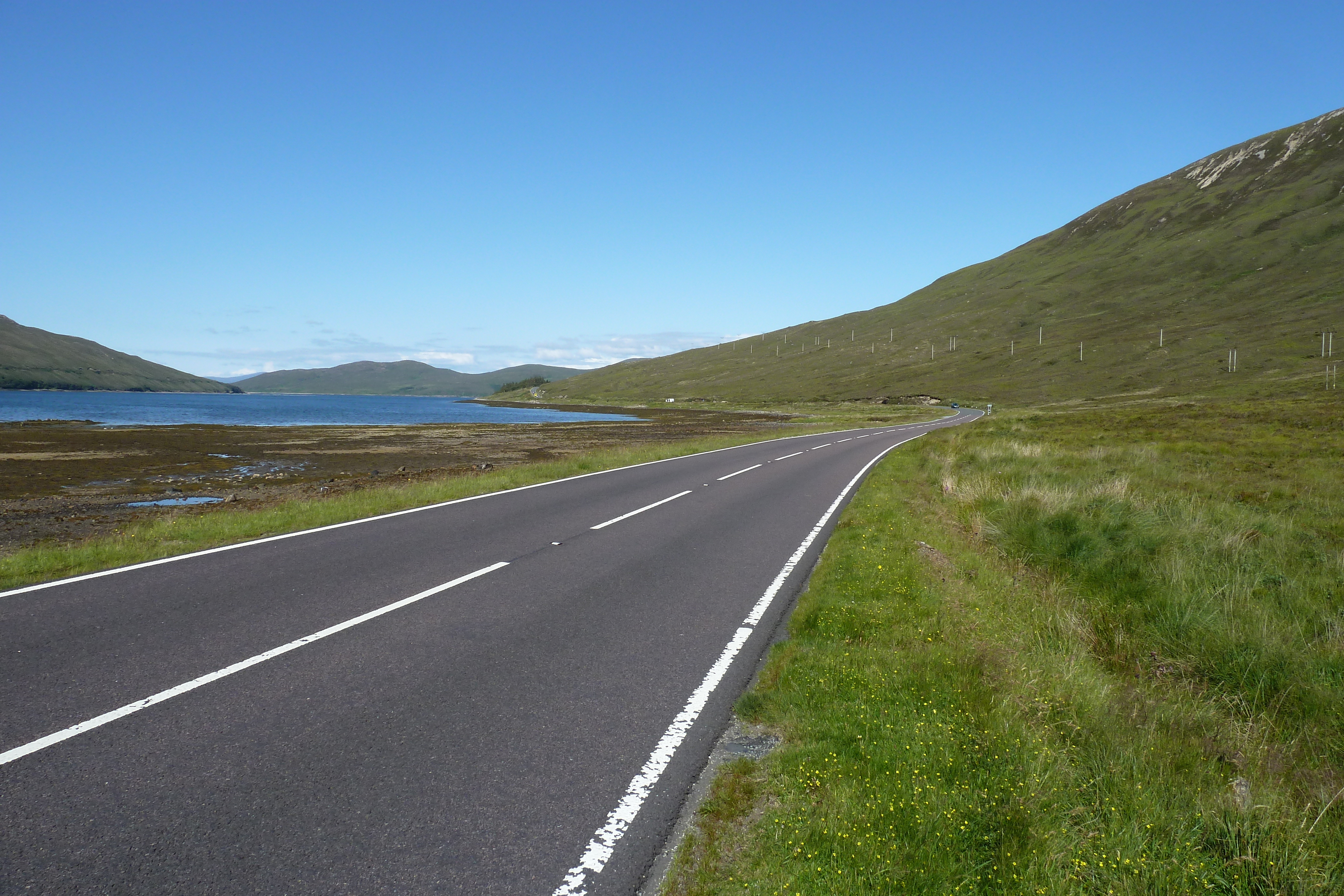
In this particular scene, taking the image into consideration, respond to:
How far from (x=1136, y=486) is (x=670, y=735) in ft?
58.1

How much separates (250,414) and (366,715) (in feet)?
364

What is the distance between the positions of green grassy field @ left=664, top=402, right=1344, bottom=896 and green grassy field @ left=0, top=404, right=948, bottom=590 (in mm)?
8975

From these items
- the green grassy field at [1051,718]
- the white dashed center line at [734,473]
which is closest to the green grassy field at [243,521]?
the white dashed center line at [734,473]

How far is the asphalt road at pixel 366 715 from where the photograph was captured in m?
3.52

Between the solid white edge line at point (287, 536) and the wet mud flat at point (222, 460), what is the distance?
543 centimetres

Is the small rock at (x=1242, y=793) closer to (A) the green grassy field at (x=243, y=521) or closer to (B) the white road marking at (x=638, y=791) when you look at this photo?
(B) the white road marking at (x=638, y=791)

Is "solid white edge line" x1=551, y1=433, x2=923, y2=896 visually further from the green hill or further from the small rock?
the green hill

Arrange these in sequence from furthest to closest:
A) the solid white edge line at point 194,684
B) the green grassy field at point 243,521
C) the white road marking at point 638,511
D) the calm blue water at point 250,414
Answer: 1. the calm blue water at point 250,414
2. the white road marking at point 638,511
3. the green grassy field at point 243,521
4. the solid white edge line at point 194,684

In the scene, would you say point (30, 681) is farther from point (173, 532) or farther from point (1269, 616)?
point (1269, 616)

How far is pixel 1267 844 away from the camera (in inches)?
147

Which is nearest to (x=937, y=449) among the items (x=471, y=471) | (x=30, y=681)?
(x=471, y=471)

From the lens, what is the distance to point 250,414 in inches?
3910

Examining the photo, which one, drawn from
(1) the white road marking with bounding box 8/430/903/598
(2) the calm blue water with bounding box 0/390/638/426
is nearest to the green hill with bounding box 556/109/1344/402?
(2) the calm blue water with bounding box 0/390/638/426

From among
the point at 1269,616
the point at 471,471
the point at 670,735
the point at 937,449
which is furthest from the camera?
the point at 937,449
